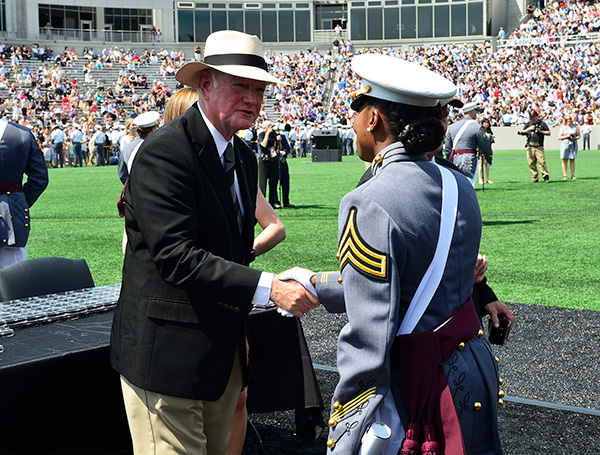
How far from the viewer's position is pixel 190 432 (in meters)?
2.70

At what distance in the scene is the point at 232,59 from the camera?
2797 mm

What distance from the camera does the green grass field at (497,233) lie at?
8.64 meters

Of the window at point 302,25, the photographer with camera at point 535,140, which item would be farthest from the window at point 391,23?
the photographer with camera at point 535,140

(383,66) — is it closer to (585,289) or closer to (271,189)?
(585,289)

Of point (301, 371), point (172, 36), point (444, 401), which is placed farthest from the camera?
point (172, 36)

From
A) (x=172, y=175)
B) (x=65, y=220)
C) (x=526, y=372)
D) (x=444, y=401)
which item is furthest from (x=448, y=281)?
(x=65, y=220)

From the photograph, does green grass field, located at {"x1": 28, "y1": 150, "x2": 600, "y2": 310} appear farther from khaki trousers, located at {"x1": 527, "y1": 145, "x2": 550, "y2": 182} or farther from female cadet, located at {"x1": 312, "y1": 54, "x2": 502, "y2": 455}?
female cadet, located at {"x1": 312, "y1": 54, "x2": 502, "y2": 455}

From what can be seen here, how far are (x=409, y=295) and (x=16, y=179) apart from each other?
4461 mm

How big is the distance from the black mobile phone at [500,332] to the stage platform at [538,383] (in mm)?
1286

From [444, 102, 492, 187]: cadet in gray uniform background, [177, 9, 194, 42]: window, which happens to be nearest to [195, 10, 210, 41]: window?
[177, 9, 194, 42]: window

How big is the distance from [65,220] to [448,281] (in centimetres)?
1351

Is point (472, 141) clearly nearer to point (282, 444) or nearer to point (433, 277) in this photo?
point (282, 444)

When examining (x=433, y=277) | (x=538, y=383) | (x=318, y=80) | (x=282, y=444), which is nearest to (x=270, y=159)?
(x=538, y=383)

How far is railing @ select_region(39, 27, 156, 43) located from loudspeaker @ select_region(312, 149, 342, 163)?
30.8m
